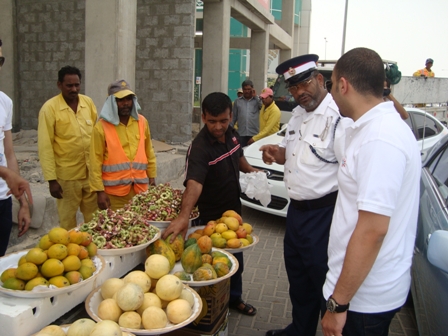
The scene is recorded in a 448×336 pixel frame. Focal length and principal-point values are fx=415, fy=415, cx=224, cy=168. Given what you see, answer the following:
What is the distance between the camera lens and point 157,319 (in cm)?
210

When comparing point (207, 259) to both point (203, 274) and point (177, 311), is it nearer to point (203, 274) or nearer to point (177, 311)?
point (203, 274)

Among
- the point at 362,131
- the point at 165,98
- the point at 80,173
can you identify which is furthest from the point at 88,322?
the point at 165,98

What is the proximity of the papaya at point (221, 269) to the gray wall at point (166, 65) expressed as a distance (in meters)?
7.72

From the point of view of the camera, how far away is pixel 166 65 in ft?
33.5

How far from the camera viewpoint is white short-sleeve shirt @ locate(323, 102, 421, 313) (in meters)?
1.72

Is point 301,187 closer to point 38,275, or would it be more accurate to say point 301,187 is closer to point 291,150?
point 291,150

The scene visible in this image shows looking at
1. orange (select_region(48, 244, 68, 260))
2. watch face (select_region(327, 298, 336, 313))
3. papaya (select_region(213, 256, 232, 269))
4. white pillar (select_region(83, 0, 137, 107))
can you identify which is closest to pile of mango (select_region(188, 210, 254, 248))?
papaya (select_region(213, 256, 232, 269))

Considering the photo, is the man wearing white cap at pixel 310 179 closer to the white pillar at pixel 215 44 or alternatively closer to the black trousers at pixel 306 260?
the black trousers at pixel 306 260

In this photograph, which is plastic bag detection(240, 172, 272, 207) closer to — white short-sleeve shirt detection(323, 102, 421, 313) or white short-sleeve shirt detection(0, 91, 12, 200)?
white short-sleeve shirt detection(323, 102, 421, 313)

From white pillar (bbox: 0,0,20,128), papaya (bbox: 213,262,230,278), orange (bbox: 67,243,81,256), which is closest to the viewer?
orange (bbox: 67,243,81,256)

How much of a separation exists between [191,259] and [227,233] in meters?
0.50

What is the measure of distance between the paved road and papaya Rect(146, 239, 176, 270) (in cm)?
131

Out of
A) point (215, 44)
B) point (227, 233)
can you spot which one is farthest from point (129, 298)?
point (215, 44)

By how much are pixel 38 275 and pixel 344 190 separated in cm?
159
